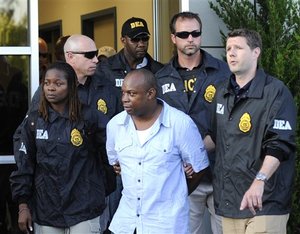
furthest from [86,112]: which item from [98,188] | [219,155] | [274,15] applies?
[274,15]

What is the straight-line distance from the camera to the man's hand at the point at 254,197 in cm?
518

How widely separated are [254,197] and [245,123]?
611mm

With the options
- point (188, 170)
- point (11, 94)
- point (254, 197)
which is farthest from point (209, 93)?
point (11, 94)

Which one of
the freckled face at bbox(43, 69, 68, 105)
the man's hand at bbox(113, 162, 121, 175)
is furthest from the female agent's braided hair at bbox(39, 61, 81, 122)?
the man's hand at bbox(113, 162, 121, 175)

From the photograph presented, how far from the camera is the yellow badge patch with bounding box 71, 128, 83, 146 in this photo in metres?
5.89

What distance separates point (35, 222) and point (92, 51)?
1.54 meters

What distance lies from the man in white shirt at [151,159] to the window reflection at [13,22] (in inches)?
93.6

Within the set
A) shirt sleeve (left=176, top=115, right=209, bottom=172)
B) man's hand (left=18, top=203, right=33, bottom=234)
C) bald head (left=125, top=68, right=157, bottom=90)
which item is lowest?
man's hand (left=18, top=203, right=33, bottom=234)

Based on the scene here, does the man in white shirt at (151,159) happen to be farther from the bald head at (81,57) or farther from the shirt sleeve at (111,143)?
the bald head at (81,57)

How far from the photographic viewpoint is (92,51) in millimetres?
6742

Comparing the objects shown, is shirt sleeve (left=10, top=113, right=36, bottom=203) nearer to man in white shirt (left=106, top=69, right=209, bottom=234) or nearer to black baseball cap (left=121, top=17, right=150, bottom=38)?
man in white shirt (left=106, top=69, right=209, bottom=234)

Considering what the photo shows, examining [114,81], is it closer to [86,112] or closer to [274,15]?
[86,112]

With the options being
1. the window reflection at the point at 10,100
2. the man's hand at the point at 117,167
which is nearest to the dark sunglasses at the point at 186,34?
the man's hand at the point at 117,167

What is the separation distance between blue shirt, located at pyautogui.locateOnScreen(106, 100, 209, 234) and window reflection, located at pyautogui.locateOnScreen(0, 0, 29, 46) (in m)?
2.40
